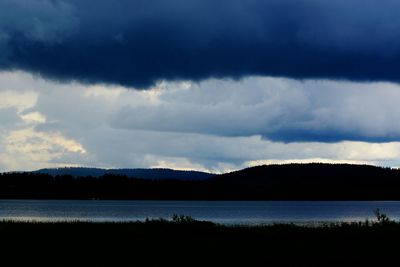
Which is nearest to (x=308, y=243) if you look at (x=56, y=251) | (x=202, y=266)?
(x=202, y=266)

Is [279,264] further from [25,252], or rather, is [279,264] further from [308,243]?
[25,252]

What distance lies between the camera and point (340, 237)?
4194 centimetres

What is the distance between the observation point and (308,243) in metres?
39.8

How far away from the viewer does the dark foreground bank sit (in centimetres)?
3434

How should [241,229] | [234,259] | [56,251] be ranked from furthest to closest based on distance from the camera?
1. [241,229]
2. [56,251]
3. [234,259]

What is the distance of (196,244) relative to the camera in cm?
4000

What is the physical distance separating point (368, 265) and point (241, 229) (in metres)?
14.5

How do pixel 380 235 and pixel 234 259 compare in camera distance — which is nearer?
pixel 234 259

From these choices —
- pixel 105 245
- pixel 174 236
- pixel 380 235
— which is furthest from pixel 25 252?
pixel 380 235

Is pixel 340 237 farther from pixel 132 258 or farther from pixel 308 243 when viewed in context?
pixel 132 258

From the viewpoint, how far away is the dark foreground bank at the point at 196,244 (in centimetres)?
3434

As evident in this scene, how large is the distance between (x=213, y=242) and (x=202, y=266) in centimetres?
834

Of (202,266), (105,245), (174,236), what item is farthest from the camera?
(174,236)

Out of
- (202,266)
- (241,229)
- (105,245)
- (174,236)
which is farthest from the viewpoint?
(241,229)
